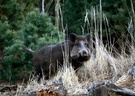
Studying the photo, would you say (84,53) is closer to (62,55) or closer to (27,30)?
(62,55)

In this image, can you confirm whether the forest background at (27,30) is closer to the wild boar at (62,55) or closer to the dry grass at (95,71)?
the wild boar at (62,55)

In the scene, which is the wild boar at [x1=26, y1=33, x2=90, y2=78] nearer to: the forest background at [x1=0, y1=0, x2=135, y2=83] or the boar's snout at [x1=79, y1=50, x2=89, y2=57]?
the boar's snout at [x1=79, y1=50, x2=89, y2=57]

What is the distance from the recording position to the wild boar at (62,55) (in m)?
8.43

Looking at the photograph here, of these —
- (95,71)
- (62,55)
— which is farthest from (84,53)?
(62,55)

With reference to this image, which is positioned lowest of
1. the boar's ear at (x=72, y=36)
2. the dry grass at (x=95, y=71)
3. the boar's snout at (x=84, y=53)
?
the dry grass at (x=95, y=71)

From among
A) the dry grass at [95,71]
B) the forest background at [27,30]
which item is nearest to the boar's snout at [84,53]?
the dry grass at [95,71]

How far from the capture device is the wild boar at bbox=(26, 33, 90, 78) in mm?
8430

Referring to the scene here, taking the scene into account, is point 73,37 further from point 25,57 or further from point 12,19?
point 12,19

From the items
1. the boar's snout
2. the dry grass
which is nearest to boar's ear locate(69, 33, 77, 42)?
the boar's snout

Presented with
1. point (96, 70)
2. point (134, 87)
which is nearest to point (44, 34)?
point (96, 70)

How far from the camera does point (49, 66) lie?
889cm

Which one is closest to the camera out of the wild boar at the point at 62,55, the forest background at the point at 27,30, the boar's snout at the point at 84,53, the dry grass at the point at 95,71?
the dry grass at the point at 95,71

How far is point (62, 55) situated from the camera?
28.9 feet

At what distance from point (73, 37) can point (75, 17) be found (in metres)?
8.62
